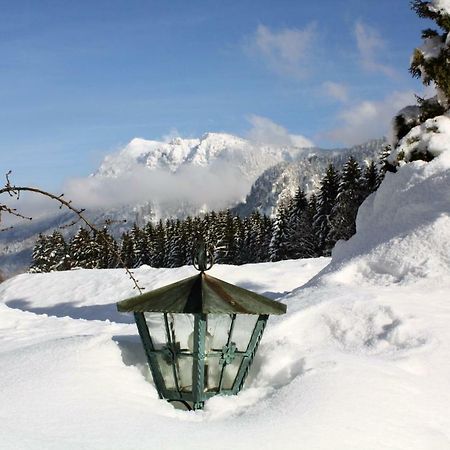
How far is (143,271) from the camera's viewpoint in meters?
19.0

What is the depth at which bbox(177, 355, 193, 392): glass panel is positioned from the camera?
495 centimetres

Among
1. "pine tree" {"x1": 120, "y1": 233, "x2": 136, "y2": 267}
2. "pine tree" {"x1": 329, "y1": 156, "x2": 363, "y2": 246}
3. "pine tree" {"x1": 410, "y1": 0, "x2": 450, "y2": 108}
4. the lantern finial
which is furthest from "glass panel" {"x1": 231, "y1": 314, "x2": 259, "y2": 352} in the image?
"pine tree" {"x1": 120, "y1": 233, "x2": 136, "y2": 267}

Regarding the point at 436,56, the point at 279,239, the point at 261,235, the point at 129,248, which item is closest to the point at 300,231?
the point at 279,239

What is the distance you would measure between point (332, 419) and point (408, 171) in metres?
6.36

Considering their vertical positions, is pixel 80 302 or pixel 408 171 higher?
pixel 408 171

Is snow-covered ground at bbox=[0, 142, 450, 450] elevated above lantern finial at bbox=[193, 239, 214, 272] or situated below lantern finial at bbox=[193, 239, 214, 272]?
below

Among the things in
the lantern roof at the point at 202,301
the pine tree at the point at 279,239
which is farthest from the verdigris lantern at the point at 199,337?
the pine tree at the point at 279,239

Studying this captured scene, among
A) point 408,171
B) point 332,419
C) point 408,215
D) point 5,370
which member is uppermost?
point 408,171

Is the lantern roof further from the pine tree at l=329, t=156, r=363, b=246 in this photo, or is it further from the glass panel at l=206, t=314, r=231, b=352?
the pine tree at l=329, t=156, r=363, b=246

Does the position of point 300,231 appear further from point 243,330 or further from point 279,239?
point 243,330

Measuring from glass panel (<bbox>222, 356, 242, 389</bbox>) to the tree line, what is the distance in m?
26.1

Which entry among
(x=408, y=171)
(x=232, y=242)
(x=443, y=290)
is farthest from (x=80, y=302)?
(x=232, y=242)

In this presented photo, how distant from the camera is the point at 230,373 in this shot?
5133 mm

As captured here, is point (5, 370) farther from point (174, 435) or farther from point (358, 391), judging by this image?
point (358, 391)
